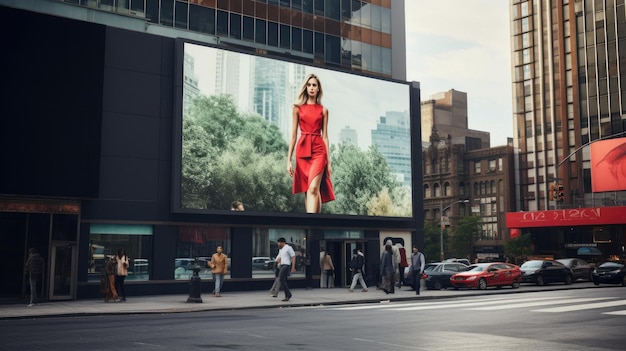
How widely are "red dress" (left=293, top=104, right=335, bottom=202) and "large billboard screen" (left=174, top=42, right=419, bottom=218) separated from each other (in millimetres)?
59

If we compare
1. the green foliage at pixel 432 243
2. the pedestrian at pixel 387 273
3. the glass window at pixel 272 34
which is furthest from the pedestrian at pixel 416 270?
the green foliage at pixel 432 243

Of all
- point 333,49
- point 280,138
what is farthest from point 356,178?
point 333,49

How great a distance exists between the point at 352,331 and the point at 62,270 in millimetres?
16046

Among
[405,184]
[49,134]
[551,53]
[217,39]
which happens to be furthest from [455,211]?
[49,134]

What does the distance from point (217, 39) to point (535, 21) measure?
72091 millimetres

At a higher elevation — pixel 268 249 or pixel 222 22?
pixel 222 22

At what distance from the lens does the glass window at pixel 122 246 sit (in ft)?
88.8

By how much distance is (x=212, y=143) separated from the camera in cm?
3034

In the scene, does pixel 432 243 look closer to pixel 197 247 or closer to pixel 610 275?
pixel 610 275

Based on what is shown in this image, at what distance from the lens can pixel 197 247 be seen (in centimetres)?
3011

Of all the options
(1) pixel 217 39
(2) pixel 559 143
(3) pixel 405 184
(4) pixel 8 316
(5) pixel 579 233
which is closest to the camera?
(4) pixel 8 316

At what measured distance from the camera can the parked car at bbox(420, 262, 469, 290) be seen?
103 ft

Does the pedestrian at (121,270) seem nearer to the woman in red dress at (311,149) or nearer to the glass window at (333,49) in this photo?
the woman in red dress at (311,149)

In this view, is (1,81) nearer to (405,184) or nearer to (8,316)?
(8,316)
